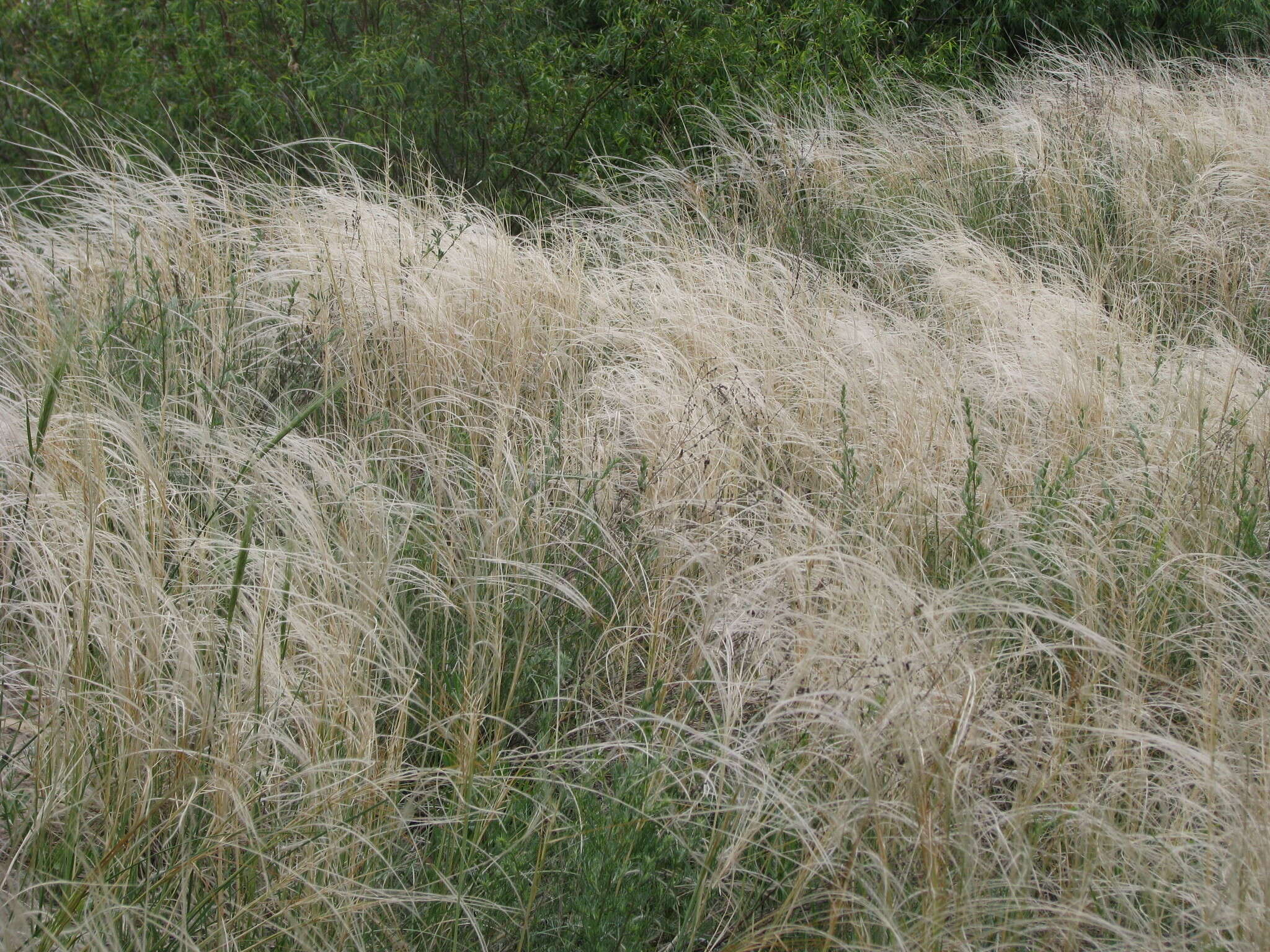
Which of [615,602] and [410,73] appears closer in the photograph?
[615,602]

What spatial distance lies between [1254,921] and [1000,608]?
68cm

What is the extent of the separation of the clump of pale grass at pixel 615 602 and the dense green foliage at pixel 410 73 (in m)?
1.78

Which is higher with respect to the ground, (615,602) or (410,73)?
(410,73)

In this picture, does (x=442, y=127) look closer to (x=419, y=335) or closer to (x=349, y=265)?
(x=349, y=265)

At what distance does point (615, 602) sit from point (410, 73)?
13.1ft

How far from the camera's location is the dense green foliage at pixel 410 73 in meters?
5.49

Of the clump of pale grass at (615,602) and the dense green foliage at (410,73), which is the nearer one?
the clump of pale grass at (615,602)

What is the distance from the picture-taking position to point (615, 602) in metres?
2.21

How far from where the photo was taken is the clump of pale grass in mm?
1614

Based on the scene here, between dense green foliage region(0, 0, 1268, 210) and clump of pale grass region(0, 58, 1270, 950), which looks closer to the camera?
clump of pale grass region(0, 58, 1270, 950)

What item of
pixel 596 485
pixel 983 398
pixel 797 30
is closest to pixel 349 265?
pixel 596 485

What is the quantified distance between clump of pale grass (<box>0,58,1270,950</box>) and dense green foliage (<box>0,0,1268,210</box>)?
1781 millimetres

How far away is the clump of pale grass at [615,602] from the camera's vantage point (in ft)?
5.30

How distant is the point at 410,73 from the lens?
212 inches
